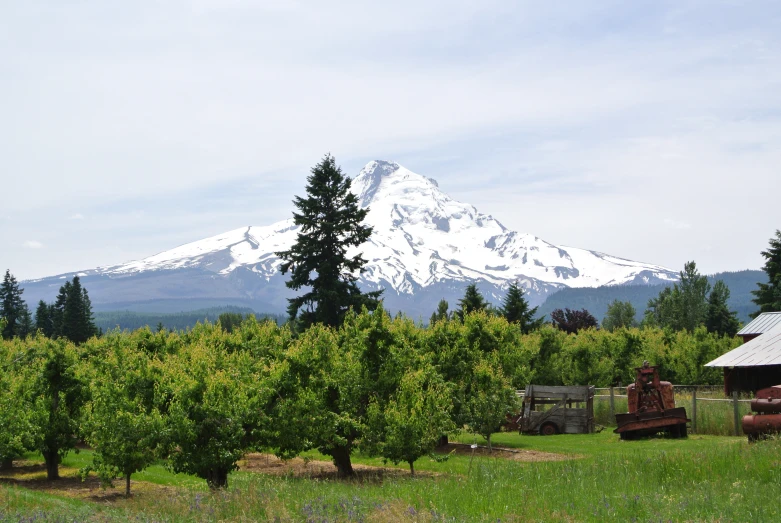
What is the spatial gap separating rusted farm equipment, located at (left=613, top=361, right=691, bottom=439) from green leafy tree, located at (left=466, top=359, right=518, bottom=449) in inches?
172

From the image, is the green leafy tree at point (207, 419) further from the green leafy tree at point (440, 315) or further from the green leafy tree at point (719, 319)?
the green leafy tree at point (719, 319)

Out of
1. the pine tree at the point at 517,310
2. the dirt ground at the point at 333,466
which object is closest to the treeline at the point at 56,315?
the pine tree at the point at 517,310

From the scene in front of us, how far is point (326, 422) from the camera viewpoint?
75.6 ft

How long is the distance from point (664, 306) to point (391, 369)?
291 ft

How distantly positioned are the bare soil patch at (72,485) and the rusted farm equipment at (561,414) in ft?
60.0

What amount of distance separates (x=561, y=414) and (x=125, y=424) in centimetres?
2103

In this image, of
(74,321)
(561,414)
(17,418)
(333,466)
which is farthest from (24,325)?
(333,466)

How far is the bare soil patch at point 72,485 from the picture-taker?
888 inches

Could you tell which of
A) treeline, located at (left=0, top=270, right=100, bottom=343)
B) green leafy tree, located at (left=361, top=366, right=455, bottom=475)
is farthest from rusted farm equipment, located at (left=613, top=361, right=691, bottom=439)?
treeline, located at (left=0, top=270, right=100, bottom=343)

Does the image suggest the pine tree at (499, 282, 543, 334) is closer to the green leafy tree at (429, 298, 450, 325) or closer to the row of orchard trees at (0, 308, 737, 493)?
the green leafy tree at (429, 298, 450, 325)

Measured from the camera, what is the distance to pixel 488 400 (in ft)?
96.0

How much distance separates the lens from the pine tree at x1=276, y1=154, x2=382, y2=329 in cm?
5359

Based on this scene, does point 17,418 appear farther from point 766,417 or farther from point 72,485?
point 766,417

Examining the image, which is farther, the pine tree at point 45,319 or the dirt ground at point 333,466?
the pine tree at point 45,319
